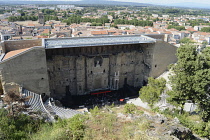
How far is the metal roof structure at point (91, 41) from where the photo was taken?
81.4 feet

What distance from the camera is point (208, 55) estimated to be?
18.6 m

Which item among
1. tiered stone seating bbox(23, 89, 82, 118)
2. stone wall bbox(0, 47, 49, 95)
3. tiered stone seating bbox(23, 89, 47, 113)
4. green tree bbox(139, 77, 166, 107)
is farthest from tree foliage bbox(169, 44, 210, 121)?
stone wall bbox(0, 47, 49, 95)

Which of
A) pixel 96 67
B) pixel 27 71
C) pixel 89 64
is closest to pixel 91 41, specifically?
pixel 89 64

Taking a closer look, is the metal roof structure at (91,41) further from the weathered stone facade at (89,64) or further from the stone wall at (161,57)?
the stone wall at (161,57)

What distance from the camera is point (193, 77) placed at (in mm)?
17641

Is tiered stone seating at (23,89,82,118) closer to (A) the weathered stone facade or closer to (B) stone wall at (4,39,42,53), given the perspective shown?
(A) the weathered stone facade

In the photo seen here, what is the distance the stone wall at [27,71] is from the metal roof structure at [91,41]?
88.4 inches

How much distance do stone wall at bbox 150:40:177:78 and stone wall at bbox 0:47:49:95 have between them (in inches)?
656

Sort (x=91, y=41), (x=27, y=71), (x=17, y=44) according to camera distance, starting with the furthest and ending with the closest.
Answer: (x=91, y=41), (x=17, y=44), (x=27, y=71)

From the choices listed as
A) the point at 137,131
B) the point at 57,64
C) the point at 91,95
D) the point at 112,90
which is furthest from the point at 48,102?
the point at 137,131

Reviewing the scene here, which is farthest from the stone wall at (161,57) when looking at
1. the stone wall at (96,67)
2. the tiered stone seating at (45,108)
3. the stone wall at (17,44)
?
the stone wall at (17,44)

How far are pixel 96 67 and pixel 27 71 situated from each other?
10624mm

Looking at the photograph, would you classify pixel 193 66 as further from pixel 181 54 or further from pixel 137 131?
pixel 137 131

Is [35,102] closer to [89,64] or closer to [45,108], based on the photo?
[45,108]
